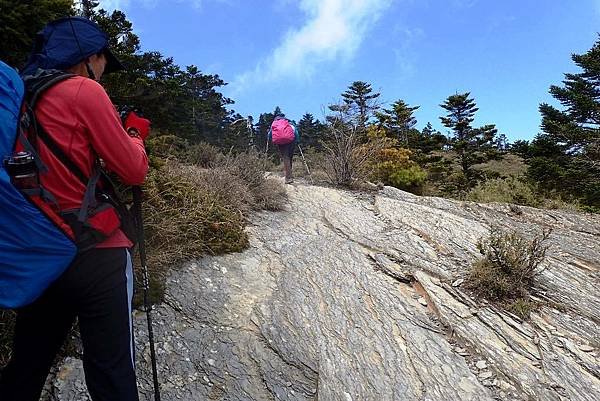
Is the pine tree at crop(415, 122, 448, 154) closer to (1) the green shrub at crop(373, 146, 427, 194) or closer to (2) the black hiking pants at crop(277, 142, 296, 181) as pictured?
(1) the green shrub at crop(373, 146, 427, 194)

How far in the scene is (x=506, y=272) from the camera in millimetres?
4855

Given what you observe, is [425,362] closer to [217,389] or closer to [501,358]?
[501,358]

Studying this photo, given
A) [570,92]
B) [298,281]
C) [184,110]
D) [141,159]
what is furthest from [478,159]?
[141,159]

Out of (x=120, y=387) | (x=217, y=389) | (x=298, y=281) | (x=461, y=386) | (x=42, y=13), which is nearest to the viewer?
(x=120, y=387)

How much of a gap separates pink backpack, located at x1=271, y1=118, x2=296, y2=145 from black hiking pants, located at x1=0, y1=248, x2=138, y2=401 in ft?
24.9

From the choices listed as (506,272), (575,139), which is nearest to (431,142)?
(575,139)

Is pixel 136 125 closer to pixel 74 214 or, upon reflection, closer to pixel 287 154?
pixel 74 214

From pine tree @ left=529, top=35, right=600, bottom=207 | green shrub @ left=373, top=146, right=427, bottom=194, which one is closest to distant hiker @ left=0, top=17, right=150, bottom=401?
green shrub @ left=373, top=146, right=427, bottom=194

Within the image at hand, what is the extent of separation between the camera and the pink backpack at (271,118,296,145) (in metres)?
9.39

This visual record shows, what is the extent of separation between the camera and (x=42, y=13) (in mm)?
5273

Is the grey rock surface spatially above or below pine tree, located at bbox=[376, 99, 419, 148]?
below

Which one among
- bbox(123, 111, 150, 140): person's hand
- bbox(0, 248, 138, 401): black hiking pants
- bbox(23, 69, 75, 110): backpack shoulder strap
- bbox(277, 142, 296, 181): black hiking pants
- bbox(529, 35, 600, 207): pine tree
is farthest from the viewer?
bbox(529, 35, 600, 207): pine tree

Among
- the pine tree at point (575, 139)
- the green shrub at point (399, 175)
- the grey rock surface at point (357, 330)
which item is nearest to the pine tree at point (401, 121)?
the pine tree at point (575, 139)

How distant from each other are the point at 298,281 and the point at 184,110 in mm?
23274
